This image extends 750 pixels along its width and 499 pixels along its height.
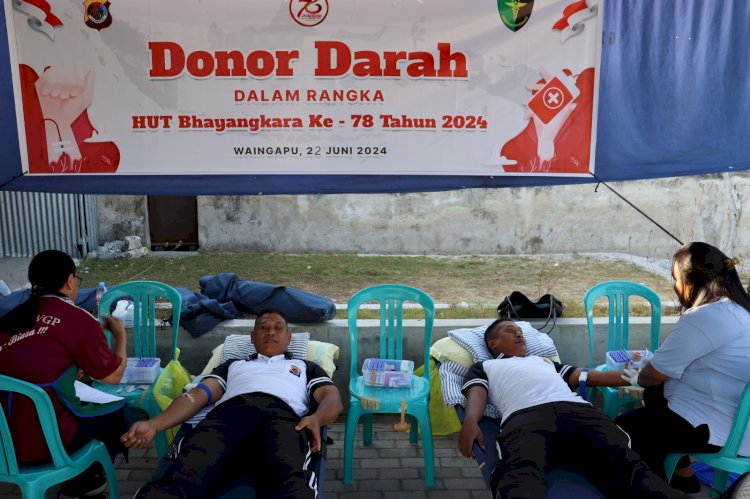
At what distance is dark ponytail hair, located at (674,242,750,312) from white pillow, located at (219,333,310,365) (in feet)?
7.38

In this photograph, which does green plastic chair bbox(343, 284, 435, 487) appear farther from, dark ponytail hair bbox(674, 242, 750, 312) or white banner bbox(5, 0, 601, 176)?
dark ponytail hair bbox(674, 242, 750, 312)

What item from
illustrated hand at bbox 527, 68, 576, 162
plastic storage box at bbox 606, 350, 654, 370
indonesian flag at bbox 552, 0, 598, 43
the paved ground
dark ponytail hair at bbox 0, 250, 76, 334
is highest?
indonesian flag at bbox 552, 0, 598, 43

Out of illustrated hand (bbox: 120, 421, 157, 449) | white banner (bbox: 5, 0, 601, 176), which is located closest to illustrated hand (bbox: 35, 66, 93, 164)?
white banner (bbox: 5, 0, 601, 176)

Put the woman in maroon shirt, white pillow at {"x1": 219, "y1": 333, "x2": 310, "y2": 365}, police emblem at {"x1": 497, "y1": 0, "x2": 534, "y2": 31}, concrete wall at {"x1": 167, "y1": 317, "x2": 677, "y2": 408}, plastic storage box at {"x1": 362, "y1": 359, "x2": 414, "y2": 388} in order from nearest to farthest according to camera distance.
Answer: the woman in maroon shirt, police emblem at {"x1": 497, "y1": 0, "x2": 534, "y2": 31}, plastic storage box at {"x1": 362, "y1": 359, "x2": 414, "y2": 388}, white pillow at {"x1": 219, "y1": 333, "x2": 310, "y2": 365}, concrete wall at {"x1": 167, "y1": 317, "x2": 677, "y2": 408}

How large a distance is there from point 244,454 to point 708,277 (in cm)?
252

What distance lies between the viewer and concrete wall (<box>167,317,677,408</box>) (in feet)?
14.2

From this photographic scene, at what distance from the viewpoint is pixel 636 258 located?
886 centimetres

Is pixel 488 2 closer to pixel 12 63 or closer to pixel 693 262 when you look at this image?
pixel 693 262

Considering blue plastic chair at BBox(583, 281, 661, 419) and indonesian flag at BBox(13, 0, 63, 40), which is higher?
indonesian flag at BBox(13, 0, 63, 40)

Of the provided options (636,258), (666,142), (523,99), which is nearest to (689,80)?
(666,142)

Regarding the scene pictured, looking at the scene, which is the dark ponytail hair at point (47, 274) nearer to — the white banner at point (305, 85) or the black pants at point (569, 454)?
the white banner at point (305, 85)

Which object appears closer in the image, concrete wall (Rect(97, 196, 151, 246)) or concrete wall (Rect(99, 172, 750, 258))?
concrete wall (Rect(99, 172, 750, 258))

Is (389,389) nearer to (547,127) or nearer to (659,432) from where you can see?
(659,432)

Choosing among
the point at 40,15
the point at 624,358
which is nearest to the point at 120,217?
the point at 40,15
